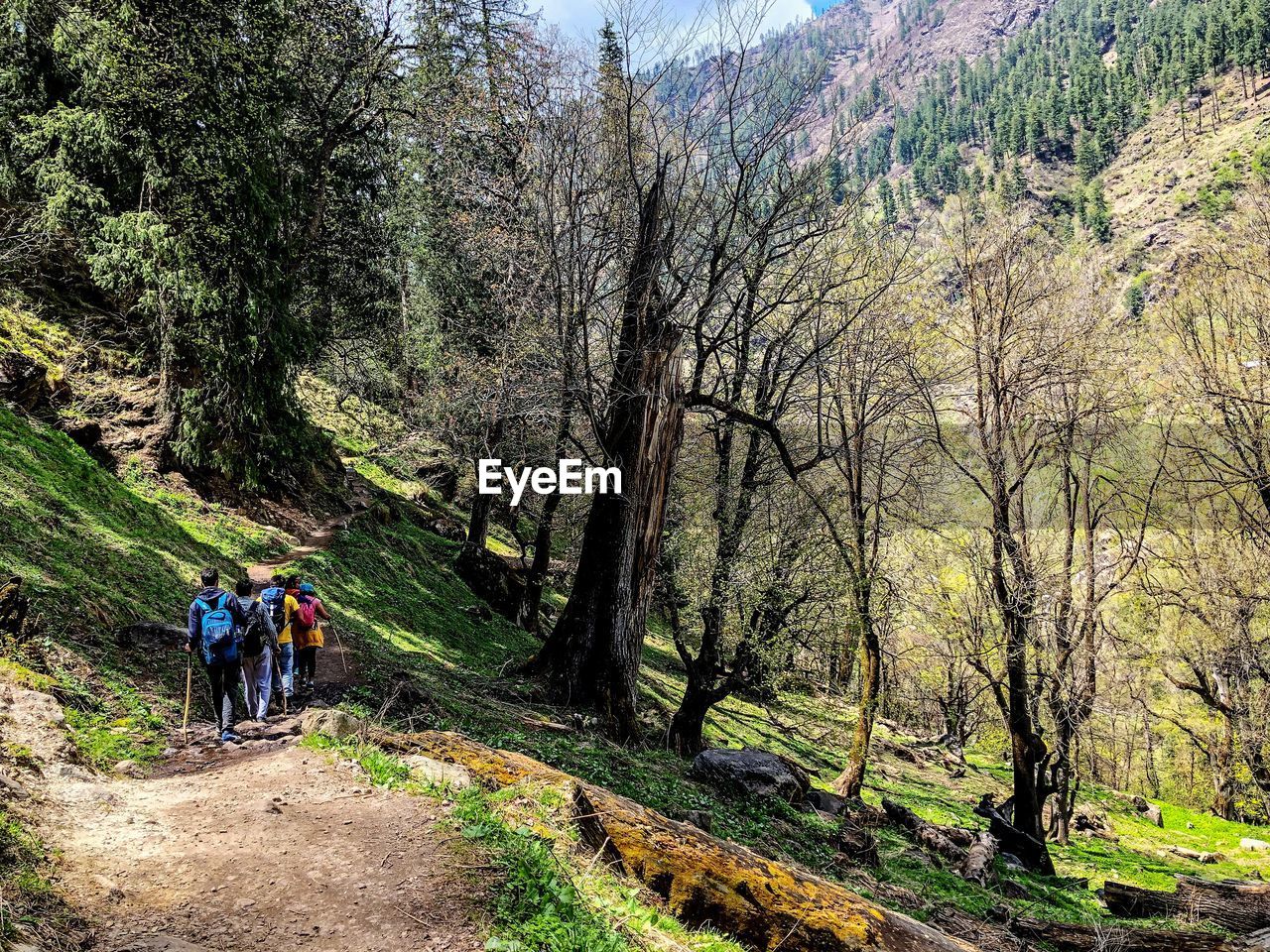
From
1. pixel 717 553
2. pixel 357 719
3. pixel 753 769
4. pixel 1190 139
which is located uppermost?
pixel 1190 139

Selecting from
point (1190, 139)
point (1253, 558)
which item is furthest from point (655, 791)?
point (1190, 139)

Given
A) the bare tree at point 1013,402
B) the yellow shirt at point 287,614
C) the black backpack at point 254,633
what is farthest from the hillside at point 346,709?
the bare tree at point 1013,402

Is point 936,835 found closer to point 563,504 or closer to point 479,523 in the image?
point 563,504

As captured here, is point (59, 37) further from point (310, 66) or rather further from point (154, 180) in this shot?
point (310, 66)

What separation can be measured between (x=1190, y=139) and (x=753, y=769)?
18409 cm

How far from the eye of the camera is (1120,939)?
254 inches

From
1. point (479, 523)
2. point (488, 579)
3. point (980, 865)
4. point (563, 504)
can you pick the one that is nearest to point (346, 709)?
point (980, 865)

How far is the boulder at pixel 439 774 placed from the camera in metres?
5.36

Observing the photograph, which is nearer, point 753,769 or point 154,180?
point 753,769

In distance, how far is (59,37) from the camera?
38.3 ft

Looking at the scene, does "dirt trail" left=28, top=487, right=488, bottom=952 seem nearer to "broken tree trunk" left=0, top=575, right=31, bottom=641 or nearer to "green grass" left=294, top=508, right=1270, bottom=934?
"broken tree trunk" left=0, top=575, right=31, bottom=641

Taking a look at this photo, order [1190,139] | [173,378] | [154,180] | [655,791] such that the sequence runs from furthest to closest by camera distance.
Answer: [1190,139], [173,378], [154,180], [655,791]

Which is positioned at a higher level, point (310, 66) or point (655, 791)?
point (310, 66)

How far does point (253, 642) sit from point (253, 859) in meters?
4.11
